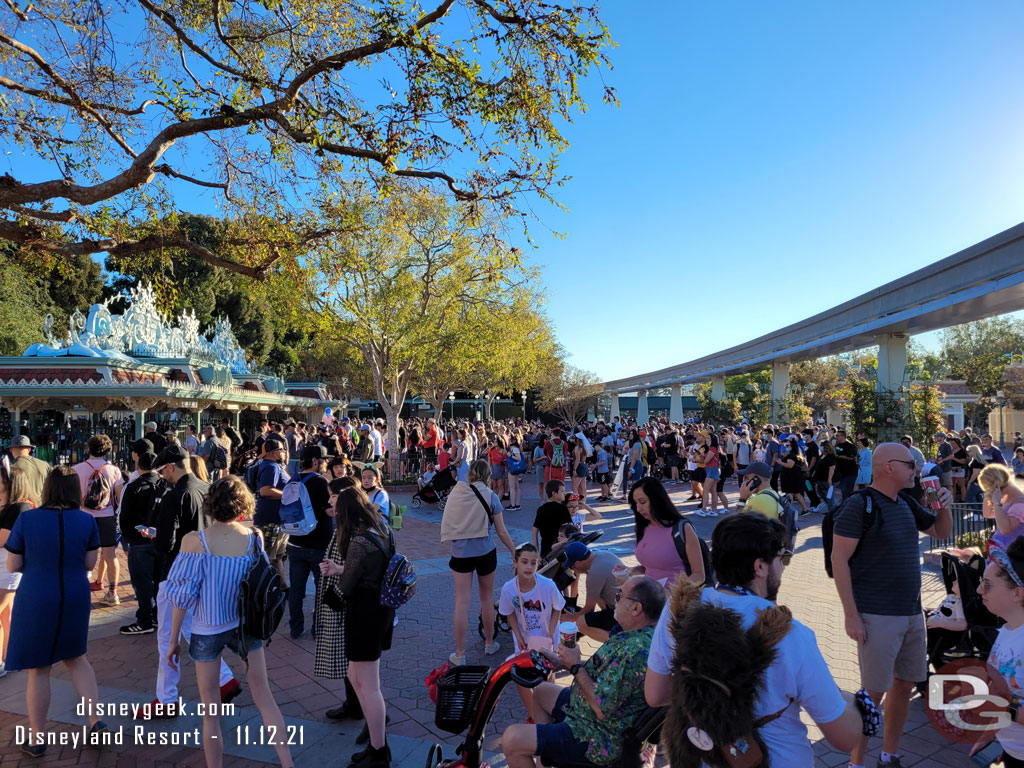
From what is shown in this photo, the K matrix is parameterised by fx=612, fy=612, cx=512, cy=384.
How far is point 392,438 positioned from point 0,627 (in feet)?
45.8

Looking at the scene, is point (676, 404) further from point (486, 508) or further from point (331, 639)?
point (331, 639)

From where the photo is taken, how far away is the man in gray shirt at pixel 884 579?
11.0 ft

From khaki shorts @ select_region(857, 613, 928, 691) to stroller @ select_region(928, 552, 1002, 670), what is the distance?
77 centimetres

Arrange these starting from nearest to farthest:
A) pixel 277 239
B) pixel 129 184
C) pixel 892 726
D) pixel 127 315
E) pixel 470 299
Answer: pixel 892 726, pixel 129 184, pixel 277 239, pixel 470 299, pixel 127 315

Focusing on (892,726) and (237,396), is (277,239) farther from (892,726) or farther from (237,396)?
(237,396)

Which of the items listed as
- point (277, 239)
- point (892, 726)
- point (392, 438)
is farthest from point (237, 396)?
point (892, 726)

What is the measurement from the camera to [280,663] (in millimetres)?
5047

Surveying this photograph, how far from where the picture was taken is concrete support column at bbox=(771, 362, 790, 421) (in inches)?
1027

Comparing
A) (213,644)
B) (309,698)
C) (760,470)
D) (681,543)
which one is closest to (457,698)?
(213,644)

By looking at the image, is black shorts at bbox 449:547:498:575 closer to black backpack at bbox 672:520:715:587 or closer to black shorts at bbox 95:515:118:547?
black backpack at bbox 672:520:715:587

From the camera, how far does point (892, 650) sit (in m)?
3.36

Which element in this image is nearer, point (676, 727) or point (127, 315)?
point (676, 727)

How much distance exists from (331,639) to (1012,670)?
343cm

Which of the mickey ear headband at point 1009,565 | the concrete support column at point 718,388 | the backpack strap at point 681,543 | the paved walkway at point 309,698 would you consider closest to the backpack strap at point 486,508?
the paved walkway at point 309,698
